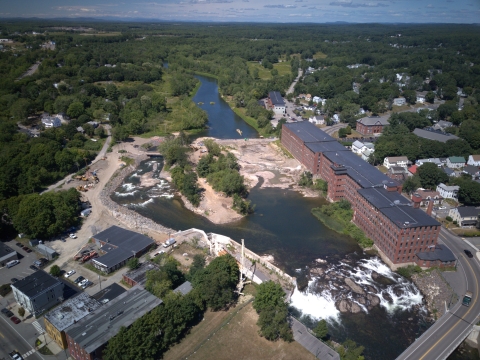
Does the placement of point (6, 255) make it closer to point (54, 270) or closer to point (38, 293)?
point (54, 270)

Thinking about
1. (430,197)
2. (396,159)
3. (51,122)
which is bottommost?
(430,197)

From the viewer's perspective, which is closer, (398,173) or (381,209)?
(381,209)

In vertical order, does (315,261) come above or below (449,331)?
below

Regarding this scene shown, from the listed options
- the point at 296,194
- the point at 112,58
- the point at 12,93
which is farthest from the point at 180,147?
the point at 112,58

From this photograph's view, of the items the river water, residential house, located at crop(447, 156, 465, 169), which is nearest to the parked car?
the river water

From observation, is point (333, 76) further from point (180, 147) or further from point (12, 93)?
point (12, 93)

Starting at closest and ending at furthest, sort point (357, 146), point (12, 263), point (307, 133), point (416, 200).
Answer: point (12, 263) → point (416, 200) → point (307, 133) → point (357, 146)

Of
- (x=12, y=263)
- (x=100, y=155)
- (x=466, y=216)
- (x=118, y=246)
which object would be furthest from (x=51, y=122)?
(x=466, y=216)
